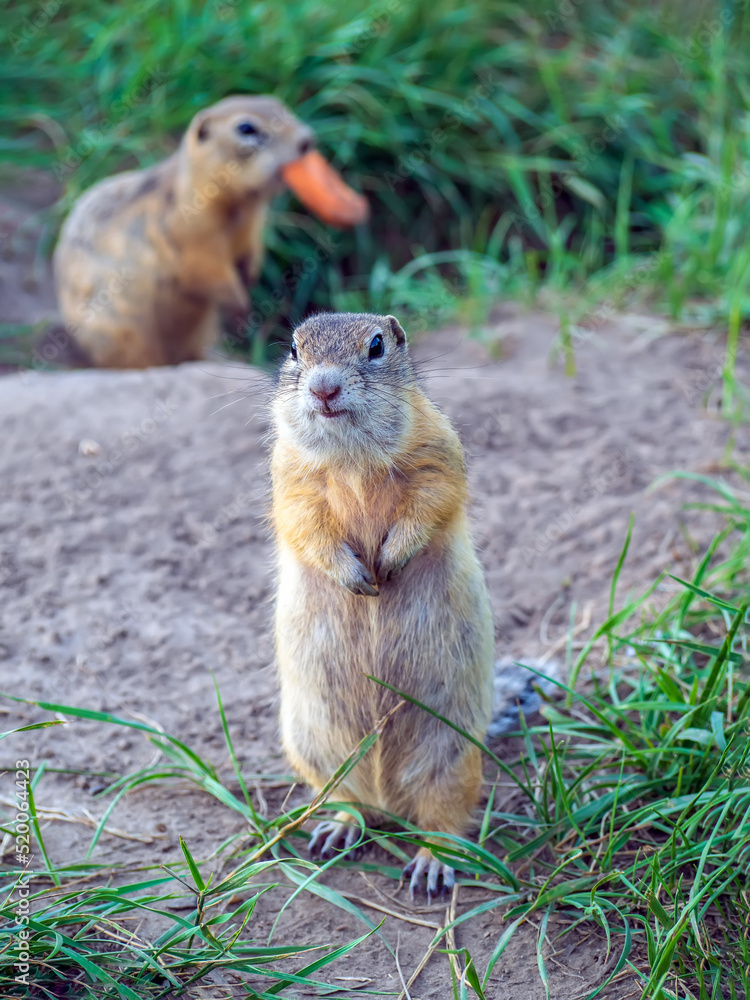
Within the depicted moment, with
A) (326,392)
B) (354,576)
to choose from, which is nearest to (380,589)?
(354,576)

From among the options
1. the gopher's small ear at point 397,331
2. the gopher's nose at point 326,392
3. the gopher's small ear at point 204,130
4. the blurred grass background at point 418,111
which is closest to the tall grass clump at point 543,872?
the gopher's nose at point 326,392

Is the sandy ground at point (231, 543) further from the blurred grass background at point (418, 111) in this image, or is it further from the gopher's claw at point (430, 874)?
the blurred grass background at point (418, 111)

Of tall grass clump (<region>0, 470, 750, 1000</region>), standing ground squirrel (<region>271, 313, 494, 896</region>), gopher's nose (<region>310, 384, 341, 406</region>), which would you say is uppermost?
gopher's nose (<region>310, 384, 341, 406</region>)

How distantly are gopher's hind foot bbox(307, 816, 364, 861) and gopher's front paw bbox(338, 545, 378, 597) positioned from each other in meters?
0.91

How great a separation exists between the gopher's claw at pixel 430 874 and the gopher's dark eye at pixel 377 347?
1.62 meters

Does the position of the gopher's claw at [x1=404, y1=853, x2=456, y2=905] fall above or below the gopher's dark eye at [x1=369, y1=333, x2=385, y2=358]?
below

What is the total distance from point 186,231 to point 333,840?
475cm

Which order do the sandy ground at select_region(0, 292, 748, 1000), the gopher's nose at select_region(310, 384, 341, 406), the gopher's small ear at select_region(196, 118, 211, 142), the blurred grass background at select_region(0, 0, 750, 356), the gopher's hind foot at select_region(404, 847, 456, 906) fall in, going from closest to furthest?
the gopher's nose at select_region(310, 384, 341, 406) < the gopher's hind foot at select_region(404, 847, 456, 906) < the sandy ground at select_region(0, 292, 748, 1000) < the gopher's small ear at select_region(196, 118, 211, 142) < the blurred grass background at select_region(0, 0, 750, 356)

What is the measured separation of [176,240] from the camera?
6.95 meters

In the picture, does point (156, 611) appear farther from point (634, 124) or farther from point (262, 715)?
point (634, 124)

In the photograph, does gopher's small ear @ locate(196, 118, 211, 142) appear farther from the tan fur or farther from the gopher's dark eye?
the gopher's dark eye

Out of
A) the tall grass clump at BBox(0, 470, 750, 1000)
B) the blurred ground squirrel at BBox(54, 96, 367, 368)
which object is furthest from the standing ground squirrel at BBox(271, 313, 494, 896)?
the blurred ground squirrel at BBox(54, 96, 367, 368)

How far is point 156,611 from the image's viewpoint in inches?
172

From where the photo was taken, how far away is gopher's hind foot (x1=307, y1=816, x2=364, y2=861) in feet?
11.1
